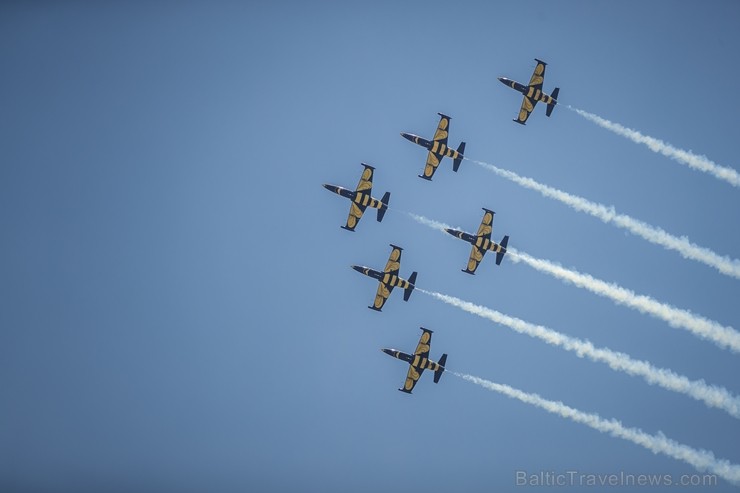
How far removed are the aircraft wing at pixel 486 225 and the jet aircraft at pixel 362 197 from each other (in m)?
7.62

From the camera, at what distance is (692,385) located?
7069 cm

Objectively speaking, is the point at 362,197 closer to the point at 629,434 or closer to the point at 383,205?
the point at 383,205

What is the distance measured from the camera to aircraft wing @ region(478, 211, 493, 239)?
77312 millimetres

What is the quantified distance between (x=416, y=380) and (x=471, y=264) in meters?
10.1

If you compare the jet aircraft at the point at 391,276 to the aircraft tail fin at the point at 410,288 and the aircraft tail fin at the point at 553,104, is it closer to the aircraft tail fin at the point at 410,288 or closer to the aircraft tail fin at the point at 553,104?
the aircraft tail fin at the point at 410,288

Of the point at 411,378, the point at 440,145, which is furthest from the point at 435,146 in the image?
the point at 411,378

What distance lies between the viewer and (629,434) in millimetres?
72562

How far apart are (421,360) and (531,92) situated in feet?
75.7

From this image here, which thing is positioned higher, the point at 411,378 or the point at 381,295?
the point at 381,295

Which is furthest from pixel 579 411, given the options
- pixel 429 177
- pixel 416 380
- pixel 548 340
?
pixel 429 177

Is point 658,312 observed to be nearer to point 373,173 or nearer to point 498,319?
point 498,319

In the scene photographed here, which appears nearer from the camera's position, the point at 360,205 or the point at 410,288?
the point at 410,288

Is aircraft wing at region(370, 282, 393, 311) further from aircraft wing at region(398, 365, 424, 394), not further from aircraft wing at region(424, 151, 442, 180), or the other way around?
aircraft wing at region(424, 151, 442, 180)

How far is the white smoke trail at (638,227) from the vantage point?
243 feet
